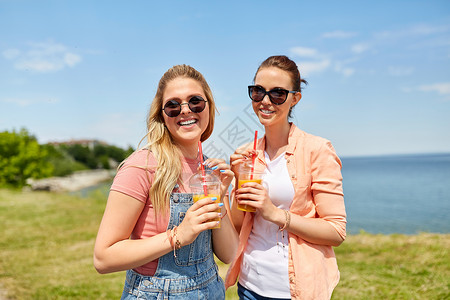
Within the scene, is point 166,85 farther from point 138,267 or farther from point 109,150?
point 109,150

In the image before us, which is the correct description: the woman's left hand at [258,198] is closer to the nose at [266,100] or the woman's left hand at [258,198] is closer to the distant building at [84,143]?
the nose at [266,100]

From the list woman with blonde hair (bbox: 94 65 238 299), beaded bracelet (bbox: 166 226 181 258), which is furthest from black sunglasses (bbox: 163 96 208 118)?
beaded bracelet (bbox: 166 226 181 258)

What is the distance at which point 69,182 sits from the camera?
52375 mm

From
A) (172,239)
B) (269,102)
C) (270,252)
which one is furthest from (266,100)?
(172,239)

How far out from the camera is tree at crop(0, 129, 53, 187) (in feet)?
121

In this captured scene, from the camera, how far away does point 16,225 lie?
10.8 meters

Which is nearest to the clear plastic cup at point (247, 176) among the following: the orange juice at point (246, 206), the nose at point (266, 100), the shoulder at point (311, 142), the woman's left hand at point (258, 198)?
the orange juice at point (246, 206)

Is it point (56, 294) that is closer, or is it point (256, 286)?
point (256, 286)

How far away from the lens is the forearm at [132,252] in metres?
1.76

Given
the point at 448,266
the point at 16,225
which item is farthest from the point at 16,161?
the point at 448,266

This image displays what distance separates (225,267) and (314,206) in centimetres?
430

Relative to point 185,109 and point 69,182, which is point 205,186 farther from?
point 69,182

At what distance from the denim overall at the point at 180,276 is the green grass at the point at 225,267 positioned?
10.4 ft

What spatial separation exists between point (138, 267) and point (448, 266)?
5.42 meters
